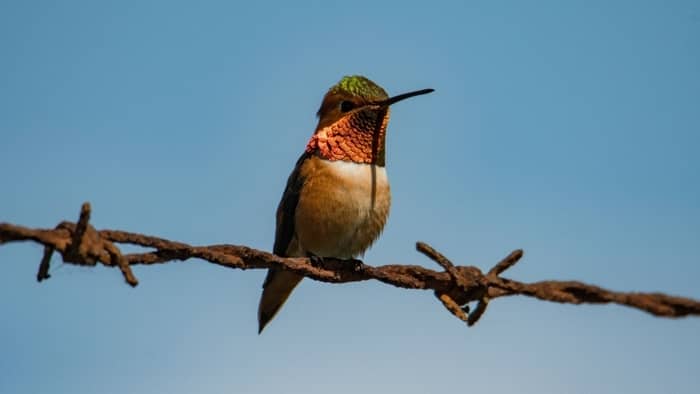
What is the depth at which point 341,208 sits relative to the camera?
25.2 ft

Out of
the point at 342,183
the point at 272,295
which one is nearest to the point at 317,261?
the point at 342,183

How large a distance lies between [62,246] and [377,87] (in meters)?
4.77

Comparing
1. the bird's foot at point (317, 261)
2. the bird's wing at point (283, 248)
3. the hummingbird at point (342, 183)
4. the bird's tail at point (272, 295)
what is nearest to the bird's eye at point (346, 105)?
the hummingbird at point (342, 183)

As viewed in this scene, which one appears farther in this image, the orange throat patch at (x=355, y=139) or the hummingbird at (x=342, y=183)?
the orange throat patch at (x=355, y=139)

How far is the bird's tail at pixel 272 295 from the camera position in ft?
28.3

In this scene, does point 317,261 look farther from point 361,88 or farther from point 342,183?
point 361,88

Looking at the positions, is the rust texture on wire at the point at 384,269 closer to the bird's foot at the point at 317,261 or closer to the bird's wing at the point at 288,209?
the bird's foot at the point at 317,261

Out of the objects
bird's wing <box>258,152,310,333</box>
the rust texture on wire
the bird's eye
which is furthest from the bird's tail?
the rust texture on wire

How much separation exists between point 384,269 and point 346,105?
3.22 metres

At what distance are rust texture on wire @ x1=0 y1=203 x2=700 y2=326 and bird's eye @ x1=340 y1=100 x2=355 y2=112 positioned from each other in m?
2.70

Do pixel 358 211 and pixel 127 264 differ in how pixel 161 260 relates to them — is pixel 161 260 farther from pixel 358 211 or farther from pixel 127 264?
pixel 358 211

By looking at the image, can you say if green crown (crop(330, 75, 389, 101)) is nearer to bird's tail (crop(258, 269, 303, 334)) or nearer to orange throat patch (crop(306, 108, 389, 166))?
orange throat patch (crop(306, 108, 389, 166))

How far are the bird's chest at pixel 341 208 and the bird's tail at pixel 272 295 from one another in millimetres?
804

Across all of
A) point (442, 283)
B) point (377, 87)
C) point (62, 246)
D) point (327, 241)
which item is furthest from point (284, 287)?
point (62, 246)
